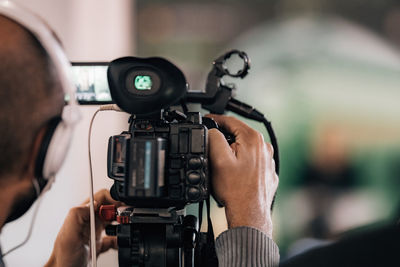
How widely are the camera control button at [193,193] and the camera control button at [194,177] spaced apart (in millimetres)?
12

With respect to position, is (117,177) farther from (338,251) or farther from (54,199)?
(54,199)

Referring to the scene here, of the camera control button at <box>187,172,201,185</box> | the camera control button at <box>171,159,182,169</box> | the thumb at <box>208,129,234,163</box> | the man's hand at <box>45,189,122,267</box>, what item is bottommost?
the man's hand at <box>45,189,122,267</box>

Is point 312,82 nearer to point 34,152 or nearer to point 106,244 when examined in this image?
point 106,244

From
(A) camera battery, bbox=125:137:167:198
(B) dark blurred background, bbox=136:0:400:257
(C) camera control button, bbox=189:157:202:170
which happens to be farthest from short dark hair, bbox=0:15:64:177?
(B) dark blurred background, bbox=136:0:400:257

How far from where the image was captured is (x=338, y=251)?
0.39 metres

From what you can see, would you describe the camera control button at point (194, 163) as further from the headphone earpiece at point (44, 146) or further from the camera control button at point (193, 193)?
the headphone earpiece at point (44, 146)

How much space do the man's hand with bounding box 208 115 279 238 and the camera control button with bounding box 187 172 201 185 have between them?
3.1 inches

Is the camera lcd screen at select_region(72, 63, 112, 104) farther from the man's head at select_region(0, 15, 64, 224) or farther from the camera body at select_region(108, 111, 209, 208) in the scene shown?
the man's head at select_region(0, 15, 64, 224)

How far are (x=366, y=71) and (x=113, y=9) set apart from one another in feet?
3.37

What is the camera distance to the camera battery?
67 cm

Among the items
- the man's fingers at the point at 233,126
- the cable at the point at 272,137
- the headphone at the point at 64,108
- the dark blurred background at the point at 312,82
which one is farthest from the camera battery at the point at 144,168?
the dark blurred background at the point at 312,82

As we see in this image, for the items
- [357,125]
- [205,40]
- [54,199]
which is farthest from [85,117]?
[357,125]

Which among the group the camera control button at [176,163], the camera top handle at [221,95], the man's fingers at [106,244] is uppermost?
the camera top handle at [221,95]

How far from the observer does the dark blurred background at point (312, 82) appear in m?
1.61
